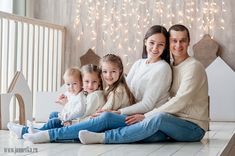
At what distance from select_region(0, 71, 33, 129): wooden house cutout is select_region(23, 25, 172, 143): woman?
34.2 inches

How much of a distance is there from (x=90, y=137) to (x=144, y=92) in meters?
0.43

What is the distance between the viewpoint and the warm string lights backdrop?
4.75 meters

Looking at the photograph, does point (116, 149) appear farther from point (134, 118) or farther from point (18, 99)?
point (18, 99)

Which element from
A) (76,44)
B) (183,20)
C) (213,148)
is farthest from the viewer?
(76,44)

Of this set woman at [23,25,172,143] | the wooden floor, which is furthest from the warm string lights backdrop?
the wooden floor

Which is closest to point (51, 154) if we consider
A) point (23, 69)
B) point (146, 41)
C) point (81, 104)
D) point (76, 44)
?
point (81, 104)

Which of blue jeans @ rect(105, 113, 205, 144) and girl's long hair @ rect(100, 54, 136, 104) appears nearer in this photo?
blue jeans @ rect(105, 113, 205, 144)

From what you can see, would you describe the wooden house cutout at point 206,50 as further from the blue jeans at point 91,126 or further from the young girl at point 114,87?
the blue jeans at point 91,126

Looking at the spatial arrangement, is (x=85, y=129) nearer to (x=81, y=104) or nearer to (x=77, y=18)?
(x=81, y=104)

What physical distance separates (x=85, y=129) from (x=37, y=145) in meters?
0.29

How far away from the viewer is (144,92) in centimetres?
280

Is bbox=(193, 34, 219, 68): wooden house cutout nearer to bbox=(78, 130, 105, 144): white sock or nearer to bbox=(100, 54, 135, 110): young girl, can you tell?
bbox=(100, 54, 135, 110): young girl

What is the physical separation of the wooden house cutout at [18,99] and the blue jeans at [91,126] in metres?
0.89

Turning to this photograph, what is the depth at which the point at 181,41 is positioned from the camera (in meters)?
2.82
